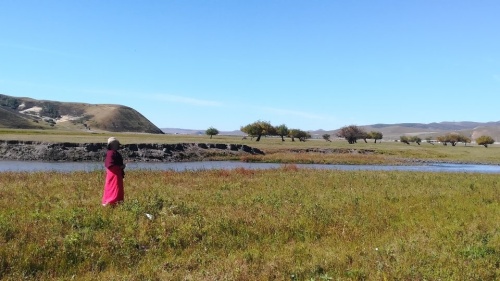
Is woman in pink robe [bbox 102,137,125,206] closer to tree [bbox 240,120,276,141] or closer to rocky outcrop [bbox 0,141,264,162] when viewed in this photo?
rocky outcrop [bbox 0,141,264,162]

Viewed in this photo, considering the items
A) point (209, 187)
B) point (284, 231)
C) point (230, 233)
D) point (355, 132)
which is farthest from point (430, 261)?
point (355, 132)

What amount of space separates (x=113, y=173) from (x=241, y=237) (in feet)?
17.3

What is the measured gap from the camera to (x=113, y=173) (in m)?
13.8

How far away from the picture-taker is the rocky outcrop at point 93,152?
170 feet

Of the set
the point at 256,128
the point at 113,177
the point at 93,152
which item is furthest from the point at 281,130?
the point at 113,177

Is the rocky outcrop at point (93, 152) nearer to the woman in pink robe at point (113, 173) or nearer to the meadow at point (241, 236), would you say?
the meadow at point (241, 236)

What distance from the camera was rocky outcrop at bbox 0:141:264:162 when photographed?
51894mm

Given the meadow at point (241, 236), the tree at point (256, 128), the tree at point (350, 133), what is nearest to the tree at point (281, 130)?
the tree at point (256, 128)

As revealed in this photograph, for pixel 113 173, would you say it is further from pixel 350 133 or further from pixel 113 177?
pixel 350 133

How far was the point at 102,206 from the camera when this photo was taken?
13.9 m

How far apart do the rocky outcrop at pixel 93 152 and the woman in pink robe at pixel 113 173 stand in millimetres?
41922

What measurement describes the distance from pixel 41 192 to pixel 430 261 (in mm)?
15267

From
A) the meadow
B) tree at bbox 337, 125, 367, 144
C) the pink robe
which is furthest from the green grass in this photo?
Result: tree at bbox 337, 125, 367, 144

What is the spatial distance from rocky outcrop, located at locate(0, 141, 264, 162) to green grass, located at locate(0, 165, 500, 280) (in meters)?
36.4
